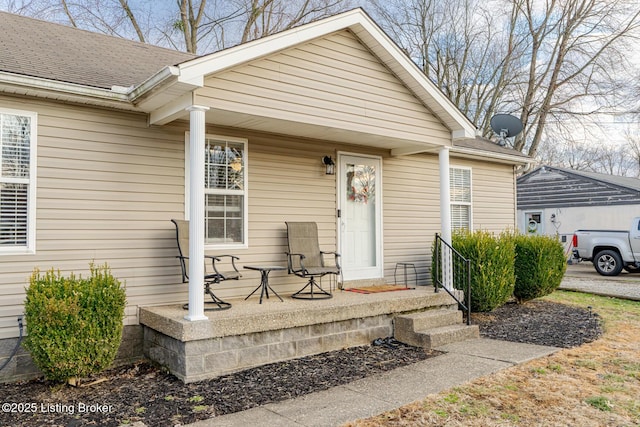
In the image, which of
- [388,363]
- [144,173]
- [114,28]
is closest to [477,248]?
[388,363]

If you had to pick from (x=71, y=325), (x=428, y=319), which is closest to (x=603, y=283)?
(x=428, y=319)

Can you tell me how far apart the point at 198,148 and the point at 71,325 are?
1.92m

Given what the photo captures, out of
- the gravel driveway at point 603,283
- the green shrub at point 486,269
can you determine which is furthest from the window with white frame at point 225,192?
the gravel driveway at point 603,283

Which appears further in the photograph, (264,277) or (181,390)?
(264,277)

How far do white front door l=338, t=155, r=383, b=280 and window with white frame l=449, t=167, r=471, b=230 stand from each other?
2.00 metres

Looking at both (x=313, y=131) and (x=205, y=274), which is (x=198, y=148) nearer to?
(x=205, y=274)

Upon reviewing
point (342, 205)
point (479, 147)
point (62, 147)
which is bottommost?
point (342, 205)

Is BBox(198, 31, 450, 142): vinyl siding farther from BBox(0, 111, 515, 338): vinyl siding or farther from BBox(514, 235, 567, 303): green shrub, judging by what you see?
BBox(514, 235, 567, 303): green shrub

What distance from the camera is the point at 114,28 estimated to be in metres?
14.8

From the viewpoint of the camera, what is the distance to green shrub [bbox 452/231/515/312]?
7.09m

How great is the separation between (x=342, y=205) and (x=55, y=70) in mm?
4000

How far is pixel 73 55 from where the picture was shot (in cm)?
593

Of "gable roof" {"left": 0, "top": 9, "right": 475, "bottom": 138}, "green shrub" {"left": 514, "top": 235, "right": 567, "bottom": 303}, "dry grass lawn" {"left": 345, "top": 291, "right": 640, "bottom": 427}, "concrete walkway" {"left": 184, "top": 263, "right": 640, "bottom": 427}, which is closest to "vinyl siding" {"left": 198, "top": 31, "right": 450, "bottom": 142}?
"gable roof" {"left": 0, "top": 9, "right": 475, "bottom": 138}

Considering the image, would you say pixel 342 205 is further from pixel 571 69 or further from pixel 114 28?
pixel 571 69
